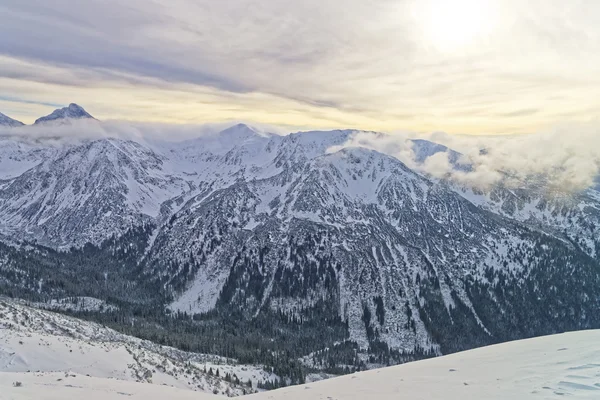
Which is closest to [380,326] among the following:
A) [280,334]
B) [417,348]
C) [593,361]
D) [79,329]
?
[417,348]

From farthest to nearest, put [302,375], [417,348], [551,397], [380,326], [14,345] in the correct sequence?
[380,326] → [417,348] → [302,375] → [14,345] → [551,397]

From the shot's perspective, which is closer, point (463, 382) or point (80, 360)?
point (463, 382)

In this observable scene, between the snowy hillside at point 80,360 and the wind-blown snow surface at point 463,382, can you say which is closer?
the wind-blown snow surface at point 463,382

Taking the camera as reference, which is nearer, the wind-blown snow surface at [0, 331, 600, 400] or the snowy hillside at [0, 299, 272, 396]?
the wind-blown snow surface at [0, 331, 600, 400]

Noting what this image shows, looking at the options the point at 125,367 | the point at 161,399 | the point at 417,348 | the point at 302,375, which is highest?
the point at 161,399

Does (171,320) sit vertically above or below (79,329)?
below

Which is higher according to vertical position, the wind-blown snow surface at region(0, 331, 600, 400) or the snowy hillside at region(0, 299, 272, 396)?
the wind-blown snow surface at region(0, 331, 600, 400)

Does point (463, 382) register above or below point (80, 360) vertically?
above

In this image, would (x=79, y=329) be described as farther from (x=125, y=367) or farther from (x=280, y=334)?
(x=280, y=334)
